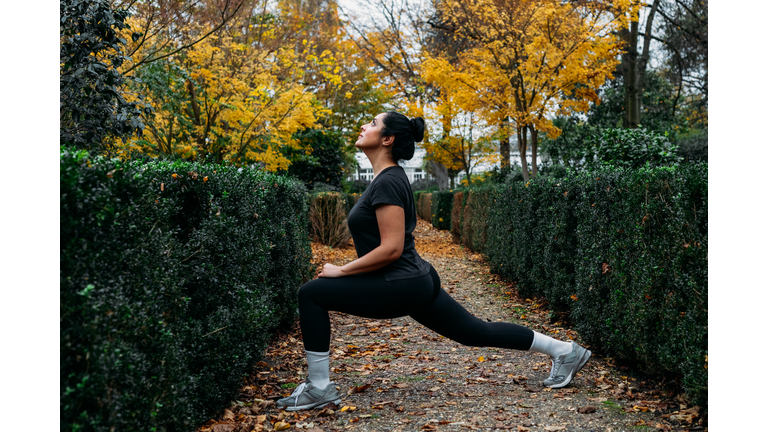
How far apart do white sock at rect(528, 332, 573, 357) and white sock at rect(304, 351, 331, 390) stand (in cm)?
127

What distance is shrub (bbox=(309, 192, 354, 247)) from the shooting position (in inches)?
490

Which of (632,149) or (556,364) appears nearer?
(556,364)

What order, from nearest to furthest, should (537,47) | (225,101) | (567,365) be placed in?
(567,365) → (225,101) → (537,47)

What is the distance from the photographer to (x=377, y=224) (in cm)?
305

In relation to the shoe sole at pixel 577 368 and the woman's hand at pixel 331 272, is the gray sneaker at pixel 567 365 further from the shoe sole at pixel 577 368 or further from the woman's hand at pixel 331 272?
the woman's hand at pixel 331 272

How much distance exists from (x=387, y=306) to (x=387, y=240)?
0.38 metres

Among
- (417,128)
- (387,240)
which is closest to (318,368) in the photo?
(387,240)

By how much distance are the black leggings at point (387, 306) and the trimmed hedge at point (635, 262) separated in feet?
2.86

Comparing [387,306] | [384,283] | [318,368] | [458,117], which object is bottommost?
[318,368]

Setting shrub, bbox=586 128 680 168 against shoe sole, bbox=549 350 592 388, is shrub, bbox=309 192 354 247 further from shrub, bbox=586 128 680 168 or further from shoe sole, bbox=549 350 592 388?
shoe sole, bbox=549 350 592 388

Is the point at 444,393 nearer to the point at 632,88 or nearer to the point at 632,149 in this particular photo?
the point at 632,149

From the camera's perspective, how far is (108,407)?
1742mm

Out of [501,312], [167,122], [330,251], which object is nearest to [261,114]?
[167,122]

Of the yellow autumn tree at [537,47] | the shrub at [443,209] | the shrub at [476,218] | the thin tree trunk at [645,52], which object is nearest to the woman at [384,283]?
the shrub at [476,218]
